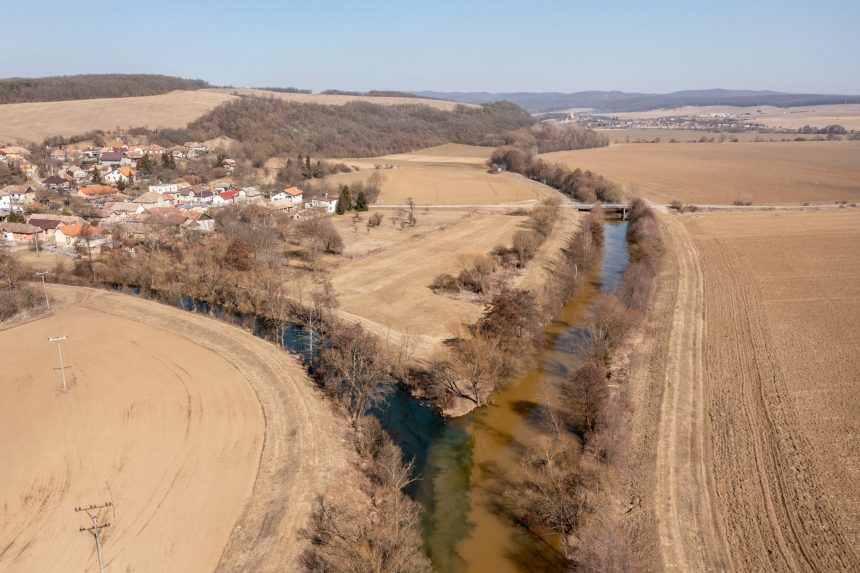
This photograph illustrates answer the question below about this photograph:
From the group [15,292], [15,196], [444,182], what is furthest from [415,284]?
[444,182]

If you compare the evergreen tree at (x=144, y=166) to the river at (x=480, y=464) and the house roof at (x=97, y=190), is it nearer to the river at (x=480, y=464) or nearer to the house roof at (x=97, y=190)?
the house roof at (x=97, y=190)

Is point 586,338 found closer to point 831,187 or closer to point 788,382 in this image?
point 788,382

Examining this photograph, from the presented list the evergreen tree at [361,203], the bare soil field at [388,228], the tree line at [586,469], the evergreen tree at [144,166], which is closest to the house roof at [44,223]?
the bare soil field at [388,228]

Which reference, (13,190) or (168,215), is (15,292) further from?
(13,190)

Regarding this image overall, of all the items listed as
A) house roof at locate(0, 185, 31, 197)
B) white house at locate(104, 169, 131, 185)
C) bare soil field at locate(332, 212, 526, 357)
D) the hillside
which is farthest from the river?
the hillside

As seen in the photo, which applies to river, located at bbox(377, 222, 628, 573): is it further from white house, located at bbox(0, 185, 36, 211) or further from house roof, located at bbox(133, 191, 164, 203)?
white house, located at bbox(0, 185, 36, 211)

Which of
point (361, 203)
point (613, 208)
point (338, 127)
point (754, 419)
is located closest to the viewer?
point (754, 419)
